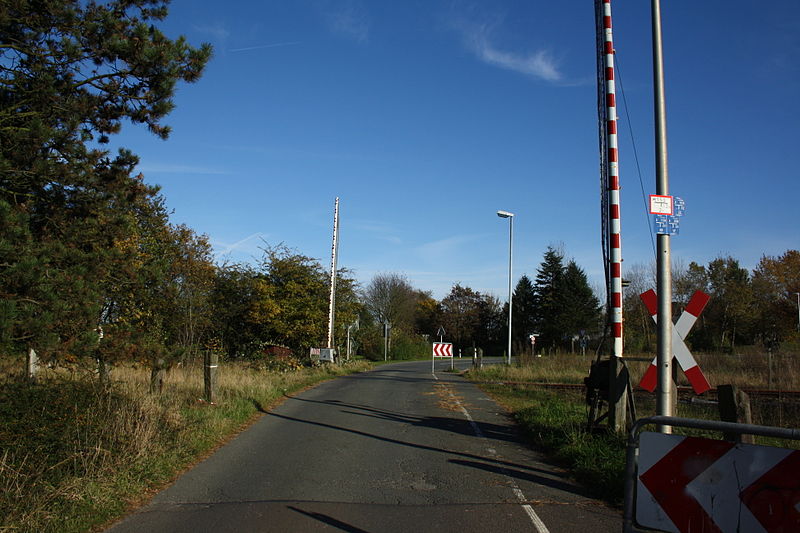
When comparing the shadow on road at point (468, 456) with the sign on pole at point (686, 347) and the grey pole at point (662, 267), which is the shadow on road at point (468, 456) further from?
the sign on pole at point (686, 347)

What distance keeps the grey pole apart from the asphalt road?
1.53 m

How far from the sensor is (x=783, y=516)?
143 inches

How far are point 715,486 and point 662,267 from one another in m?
3.91

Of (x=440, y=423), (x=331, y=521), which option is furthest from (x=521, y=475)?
(x=440, y=423)

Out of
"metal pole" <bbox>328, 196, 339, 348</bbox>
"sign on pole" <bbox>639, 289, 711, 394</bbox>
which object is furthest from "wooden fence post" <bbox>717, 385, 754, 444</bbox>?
"metal pole" <bbox>328, 196, 339, 348</bbox>

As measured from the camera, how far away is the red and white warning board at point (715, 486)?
3.67m

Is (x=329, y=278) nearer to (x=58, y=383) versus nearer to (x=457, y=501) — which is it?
(x=58, y=383)

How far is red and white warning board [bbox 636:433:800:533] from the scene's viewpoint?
12.0 ft

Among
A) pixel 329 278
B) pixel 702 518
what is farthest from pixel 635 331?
pixel 702 518

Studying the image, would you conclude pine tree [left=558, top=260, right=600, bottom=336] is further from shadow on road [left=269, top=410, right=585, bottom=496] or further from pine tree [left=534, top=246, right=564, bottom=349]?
shadow on road [left=269, top=410, right=585, bottom=496]

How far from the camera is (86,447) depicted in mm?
7227

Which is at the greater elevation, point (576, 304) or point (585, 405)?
point (576, 304)

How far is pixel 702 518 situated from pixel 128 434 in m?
6.90

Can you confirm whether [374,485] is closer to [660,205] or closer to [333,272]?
[660,205]
